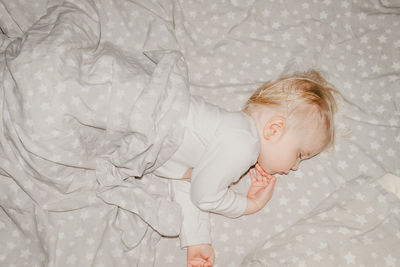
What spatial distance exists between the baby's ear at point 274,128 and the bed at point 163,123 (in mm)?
232

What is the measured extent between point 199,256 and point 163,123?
0.46m

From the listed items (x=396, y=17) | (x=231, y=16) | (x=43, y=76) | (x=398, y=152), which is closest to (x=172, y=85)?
(x=43, y=76)

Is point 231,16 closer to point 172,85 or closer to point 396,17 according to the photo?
point 172,85

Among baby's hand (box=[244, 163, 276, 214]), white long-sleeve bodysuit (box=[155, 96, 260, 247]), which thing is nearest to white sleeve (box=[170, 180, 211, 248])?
white long-sleeve bodysuit (box=[155, 96, 260, 247])

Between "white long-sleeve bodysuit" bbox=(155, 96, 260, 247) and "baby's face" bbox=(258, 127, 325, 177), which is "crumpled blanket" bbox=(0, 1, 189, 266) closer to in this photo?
"white long-sleeve bodysuit" bbox=(155, 96, 260, 247)

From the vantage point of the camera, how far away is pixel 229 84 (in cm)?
142

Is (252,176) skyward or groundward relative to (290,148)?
groundward

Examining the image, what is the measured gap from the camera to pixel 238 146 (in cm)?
111

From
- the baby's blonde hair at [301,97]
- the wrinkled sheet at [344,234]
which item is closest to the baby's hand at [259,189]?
the wrinkled sheet at [344,234]

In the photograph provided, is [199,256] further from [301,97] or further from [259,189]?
[301,97]

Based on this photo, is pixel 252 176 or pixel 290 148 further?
pixel 252 176

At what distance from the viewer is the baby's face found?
1.16 metres

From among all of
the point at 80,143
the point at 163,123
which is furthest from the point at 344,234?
the point at 80,143

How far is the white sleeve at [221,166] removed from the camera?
3.61ft
